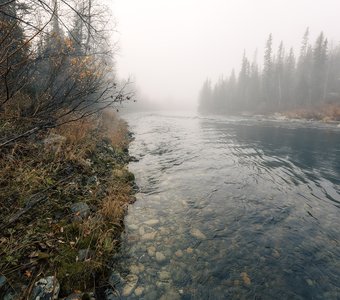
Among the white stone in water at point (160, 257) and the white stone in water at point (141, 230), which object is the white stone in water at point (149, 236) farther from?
the white stone in water at point (160, 257)

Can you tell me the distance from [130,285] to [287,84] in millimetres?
62843

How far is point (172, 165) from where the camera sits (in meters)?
10.5

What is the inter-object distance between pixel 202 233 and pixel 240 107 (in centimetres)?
6588

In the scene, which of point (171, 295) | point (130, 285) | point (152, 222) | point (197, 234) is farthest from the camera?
point (152, 222)

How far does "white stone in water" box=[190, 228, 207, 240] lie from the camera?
5.02m

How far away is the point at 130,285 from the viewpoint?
365 centimetres

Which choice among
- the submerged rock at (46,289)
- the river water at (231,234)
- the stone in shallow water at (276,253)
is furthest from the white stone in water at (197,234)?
the submerged rock at (46,289)

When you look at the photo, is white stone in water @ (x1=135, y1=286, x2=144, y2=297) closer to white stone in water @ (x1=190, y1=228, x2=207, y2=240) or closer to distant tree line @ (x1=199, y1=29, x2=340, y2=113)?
white stone in water @ (x1=190, y1=228, x2=207, y2=240)

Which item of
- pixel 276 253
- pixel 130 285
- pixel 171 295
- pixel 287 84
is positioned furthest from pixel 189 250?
pixel 287 84

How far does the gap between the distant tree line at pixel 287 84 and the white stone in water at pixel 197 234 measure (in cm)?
4735

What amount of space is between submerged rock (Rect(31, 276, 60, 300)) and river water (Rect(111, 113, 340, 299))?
0.96 m

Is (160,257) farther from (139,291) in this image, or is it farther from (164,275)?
(139,291)

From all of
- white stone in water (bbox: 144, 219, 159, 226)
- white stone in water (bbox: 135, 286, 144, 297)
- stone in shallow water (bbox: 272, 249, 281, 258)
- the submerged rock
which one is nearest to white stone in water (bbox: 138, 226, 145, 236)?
white stone in water (bbox: 144, 219, 159, 226)

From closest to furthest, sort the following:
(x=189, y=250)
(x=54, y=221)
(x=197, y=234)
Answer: (x=54, y=221) < (x=189, y=250) < (x=197, y=234)
